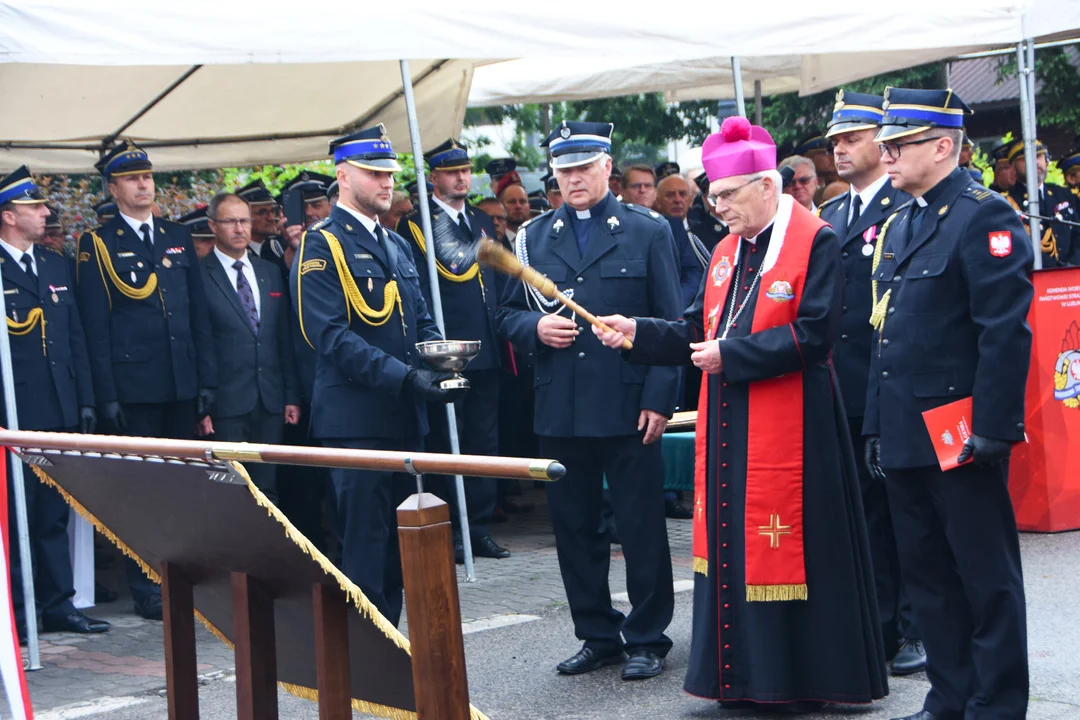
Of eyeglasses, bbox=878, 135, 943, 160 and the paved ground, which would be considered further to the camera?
the paved ground

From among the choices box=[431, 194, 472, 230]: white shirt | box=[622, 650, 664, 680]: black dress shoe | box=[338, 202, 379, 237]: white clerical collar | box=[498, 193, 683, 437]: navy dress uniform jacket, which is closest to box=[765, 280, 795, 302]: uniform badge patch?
box=[498, 193, 683, 437]: navy dress uniform jacket

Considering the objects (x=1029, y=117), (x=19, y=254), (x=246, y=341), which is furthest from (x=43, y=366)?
(x=1029, y=117)

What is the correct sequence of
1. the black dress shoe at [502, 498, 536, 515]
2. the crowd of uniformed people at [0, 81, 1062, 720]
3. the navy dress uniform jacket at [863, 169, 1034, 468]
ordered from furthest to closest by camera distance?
the black dress shoe at [502, 498, 536, 515] < the crowd of uniformed people at [0, 81, 1062, 720] < the navy dress uniform jacket at [863, 169, 1034, 468]

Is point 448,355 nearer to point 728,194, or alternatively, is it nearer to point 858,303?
point 728,194

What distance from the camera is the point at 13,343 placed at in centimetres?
671

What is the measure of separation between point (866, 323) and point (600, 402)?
114cm

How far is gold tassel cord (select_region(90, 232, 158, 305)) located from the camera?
7.08 metres

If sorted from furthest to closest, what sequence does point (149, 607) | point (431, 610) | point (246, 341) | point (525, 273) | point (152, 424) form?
point (246, 341) < point (152, 424) < point (149, 607) < point (525, 273) < point (431, 610)

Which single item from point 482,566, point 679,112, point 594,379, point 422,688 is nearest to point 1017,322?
point 594,379

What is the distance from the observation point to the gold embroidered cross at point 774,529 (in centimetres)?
470

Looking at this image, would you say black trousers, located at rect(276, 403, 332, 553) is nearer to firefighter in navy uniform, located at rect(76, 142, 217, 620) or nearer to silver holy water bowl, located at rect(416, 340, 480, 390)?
firefighter in navy uniform, located at rect(76, 142, 217, 620)

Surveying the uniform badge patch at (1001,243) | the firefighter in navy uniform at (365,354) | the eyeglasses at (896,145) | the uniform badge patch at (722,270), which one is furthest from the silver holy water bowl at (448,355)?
the uniform badge patch at (1001,243)

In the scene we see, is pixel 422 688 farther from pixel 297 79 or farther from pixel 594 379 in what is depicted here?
pixel 297 79

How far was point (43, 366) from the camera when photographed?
264 inches
